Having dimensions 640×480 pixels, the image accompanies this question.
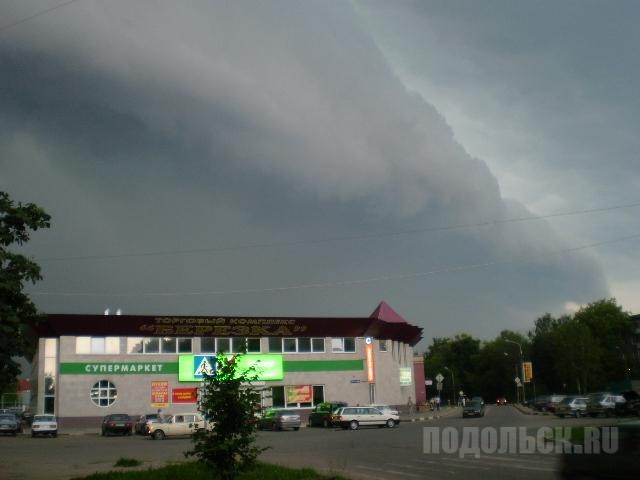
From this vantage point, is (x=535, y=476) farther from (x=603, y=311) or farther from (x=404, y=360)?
(x=603, y=311)

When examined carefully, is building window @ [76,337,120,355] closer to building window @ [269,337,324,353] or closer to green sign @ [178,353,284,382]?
green sign @ [178,353,284,382]

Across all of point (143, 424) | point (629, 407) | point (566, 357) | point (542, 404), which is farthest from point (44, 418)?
point (566, 357)

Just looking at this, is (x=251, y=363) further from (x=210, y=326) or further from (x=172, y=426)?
(x=172, y=426)

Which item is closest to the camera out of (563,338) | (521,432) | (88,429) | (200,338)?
(521,432)

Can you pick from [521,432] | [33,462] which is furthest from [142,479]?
[521,432]

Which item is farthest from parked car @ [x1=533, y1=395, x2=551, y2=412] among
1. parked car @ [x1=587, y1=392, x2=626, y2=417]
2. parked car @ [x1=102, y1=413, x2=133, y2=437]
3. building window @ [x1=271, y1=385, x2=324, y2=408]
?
parked car @ [x1=102, y1=413, x2=133, y2=437]

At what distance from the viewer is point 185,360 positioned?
5916 centimetres

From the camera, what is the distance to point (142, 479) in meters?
16.4

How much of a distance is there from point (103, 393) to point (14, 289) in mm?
40739

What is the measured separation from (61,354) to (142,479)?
1667 inches

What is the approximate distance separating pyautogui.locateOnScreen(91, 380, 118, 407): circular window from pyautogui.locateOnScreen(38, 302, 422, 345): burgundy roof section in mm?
3923

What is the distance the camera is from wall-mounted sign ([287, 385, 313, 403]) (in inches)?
2434

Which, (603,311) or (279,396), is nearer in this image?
(279,396)

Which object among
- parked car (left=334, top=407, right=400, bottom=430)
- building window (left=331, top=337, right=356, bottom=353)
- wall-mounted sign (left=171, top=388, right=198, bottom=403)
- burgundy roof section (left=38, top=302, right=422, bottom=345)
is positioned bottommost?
parked car (left=334, top=407, right=400, bottom=430)
